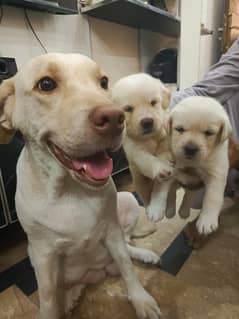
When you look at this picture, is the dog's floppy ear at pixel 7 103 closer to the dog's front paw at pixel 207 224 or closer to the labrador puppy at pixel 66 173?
the labrador puppy at pixel 66 173

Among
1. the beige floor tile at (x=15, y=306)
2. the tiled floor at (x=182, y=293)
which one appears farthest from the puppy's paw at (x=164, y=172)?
the beige floor tile at (x=15, y=306)

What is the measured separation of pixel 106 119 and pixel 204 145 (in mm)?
438

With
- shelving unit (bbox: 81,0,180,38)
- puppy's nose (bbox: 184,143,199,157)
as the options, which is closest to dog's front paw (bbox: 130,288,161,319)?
puppy's nose (bbox: 184,143,199,157)

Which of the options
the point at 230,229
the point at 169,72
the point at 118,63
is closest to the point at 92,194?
the point at 230,229

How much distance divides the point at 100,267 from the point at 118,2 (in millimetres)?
1593

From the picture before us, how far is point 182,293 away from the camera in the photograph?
91cm

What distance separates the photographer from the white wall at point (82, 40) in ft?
4.69

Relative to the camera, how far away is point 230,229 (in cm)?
127

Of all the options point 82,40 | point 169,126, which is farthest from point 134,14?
point 169,126

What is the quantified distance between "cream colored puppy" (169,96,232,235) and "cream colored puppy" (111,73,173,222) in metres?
0.06

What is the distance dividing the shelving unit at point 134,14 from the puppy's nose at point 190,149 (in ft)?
4.15

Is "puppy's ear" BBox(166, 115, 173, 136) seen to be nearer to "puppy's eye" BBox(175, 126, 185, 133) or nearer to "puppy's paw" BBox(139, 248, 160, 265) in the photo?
"puppy's eye" BBox(175, 126, 185, 133)

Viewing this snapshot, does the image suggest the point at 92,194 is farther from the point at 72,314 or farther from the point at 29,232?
the point at 72,314

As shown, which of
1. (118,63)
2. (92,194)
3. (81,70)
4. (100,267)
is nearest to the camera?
(81,70)
